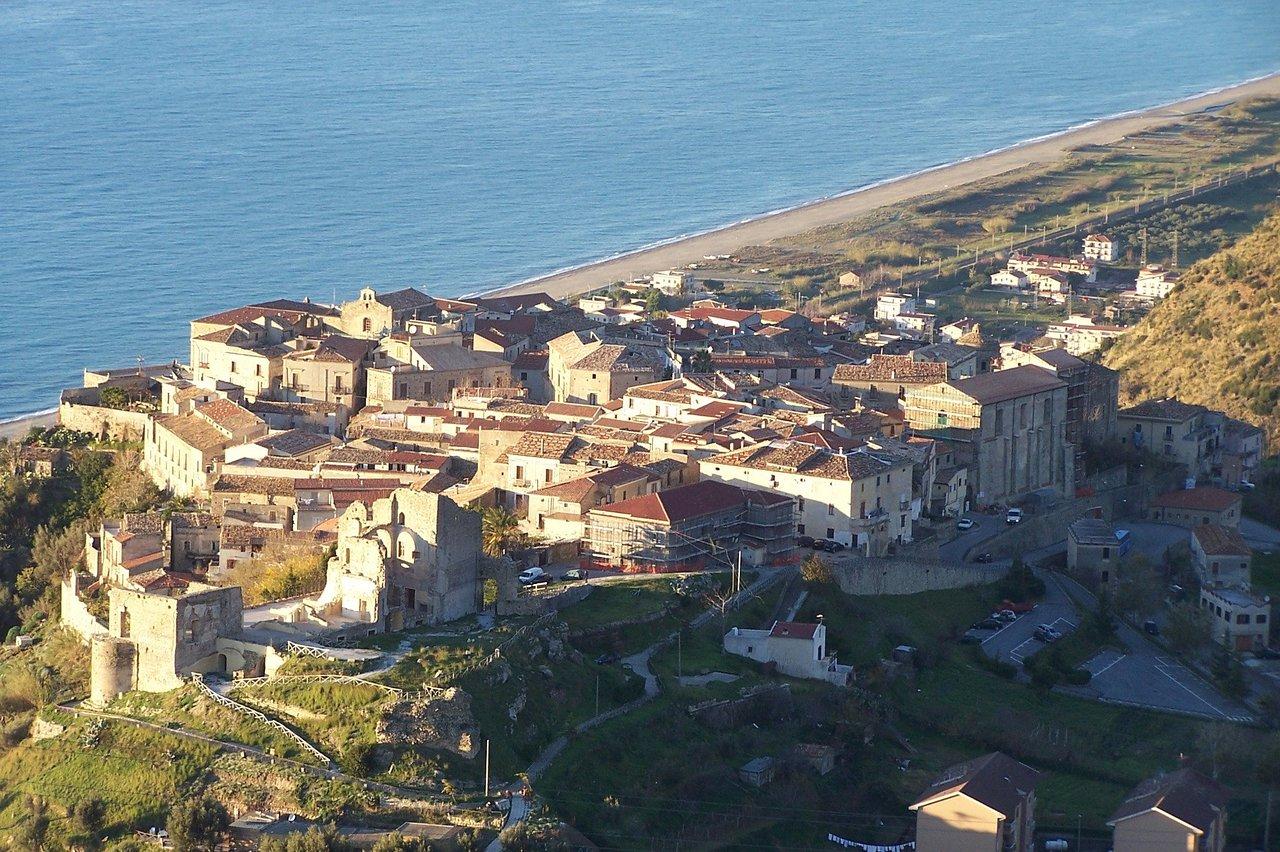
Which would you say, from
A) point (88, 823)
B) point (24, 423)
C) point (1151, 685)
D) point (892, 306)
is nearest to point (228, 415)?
point (24, 423)

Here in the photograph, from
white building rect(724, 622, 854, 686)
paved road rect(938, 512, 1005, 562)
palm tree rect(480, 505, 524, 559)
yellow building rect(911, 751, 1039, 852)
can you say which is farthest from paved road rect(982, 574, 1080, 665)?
yellow building rect(911, 751, 1039, 852)

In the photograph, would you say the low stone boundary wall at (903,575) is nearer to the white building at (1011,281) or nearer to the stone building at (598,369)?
the stone building at (598,369)

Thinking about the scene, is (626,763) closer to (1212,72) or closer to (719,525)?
(719,525)

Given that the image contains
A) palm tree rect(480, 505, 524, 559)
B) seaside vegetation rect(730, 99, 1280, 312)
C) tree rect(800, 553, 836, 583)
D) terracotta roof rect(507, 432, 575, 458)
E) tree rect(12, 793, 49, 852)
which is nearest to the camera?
tree rect(12, 793, 49, 852)

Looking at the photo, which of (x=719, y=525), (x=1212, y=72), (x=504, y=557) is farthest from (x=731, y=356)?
(x=1212, y=72)

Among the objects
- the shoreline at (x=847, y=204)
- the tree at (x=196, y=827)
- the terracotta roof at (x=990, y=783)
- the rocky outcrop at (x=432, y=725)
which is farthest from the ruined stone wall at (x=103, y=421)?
the terracotta roof at (x=990, y=783)

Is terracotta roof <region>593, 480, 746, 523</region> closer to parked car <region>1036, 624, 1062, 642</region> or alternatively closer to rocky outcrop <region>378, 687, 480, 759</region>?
parked car <region>1036, 624, 1062, 642</region>
